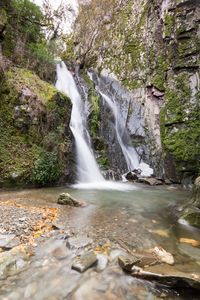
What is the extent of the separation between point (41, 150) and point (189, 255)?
6142 millimetres

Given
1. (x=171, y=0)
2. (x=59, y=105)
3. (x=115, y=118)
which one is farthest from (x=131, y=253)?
(x=171, y=0)

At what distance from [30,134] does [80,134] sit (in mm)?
3549

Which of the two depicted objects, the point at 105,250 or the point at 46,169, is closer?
the point at 105,250

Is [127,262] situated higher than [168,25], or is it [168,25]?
[168,25]

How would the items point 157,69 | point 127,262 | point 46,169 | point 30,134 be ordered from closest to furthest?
point 127,262 < point 46,169 < point 30,134 < point 157,69

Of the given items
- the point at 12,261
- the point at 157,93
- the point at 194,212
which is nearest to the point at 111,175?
the point at 157,93

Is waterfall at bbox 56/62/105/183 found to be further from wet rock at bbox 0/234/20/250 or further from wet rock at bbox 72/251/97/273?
wet rock at bbox 72/251/97/273

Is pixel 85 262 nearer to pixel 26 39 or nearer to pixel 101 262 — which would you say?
pixel 101 262

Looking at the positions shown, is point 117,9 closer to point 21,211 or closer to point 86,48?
point 86,48

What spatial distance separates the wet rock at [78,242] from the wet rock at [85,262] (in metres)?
0.26

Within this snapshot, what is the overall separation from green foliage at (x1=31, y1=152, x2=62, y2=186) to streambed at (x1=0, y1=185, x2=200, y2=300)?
1.76 meters

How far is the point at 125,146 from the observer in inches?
550

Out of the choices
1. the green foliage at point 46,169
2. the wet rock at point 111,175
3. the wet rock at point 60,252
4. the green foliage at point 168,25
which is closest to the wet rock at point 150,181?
the wet rock at point 111,175

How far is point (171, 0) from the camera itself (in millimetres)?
14180
